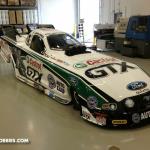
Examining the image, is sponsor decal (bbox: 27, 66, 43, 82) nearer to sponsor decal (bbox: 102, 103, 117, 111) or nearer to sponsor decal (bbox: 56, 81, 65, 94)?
sponsor decal (bbox: 56, 81, 65, 94)

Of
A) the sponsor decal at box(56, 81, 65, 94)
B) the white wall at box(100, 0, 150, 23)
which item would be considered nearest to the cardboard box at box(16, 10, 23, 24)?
the white wall at box(100, 0, 150, 23)

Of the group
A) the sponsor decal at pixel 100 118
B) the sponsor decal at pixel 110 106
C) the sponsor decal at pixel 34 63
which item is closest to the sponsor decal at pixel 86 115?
the sponsor decal at pixel 100 118

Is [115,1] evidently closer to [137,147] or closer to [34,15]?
[34,15]

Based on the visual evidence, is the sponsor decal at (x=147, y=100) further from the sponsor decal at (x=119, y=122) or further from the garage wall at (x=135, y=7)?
the garage wall at (x=135, y=7)

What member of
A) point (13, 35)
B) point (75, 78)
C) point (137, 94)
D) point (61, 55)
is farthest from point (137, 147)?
point (13, 35)

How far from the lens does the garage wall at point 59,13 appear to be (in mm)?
9953

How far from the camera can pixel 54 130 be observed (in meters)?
2.79

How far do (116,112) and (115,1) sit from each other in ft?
22.3

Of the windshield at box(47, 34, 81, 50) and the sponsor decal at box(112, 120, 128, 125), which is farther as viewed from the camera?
the windshield at box(47, 34, 81, 50)

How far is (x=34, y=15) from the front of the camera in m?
9.24

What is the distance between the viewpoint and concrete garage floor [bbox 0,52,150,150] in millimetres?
2473

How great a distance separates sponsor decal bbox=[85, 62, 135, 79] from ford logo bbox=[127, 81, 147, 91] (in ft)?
0.91

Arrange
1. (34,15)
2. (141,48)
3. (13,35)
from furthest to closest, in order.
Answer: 1. (34,15)
2. (141,48)
3. (13,35)

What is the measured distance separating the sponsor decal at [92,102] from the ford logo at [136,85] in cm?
41
